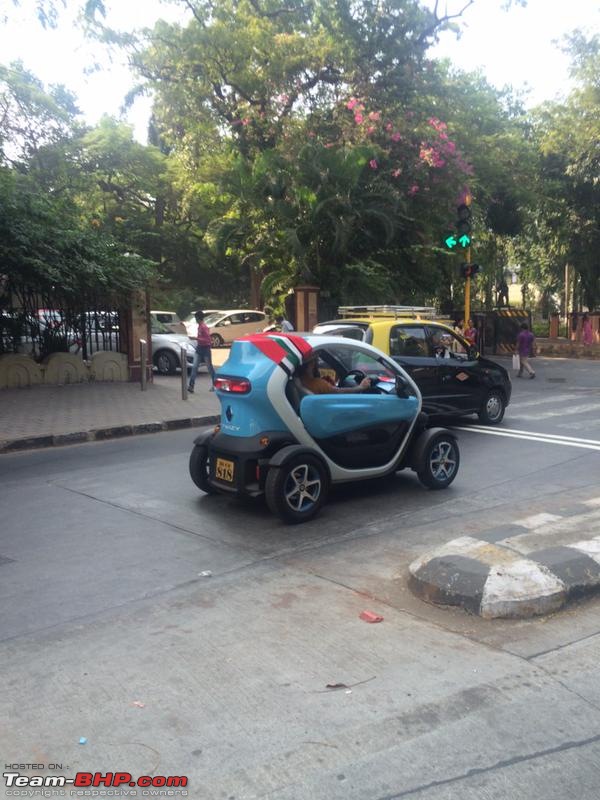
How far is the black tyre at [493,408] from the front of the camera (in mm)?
12734

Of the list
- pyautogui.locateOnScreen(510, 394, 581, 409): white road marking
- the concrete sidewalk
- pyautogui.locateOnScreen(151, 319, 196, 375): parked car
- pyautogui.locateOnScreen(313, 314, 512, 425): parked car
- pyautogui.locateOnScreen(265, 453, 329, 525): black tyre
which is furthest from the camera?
pyautogui.locateOnScreen(151, 319, 196, 375): parked car

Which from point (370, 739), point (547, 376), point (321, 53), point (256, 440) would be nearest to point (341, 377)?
point (256, 440)

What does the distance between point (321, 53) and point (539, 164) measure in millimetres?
11589

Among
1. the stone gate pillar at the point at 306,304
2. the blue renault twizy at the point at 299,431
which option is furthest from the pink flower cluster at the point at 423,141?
the blue renault twizy at the point at 299,431

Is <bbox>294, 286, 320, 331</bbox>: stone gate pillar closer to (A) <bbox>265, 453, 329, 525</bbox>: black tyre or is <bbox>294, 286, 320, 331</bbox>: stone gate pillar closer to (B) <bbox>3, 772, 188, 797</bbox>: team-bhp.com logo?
(A) <bbox>265, 453, 329, 525</bbox>: black tyre

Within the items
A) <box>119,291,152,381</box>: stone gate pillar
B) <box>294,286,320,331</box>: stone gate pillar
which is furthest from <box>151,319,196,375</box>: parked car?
<box>294,286,320,331</box>: stone gate pillar

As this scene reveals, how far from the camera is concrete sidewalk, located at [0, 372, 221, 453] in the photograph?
37.8 ft

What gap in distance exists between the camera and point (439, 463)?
8.35 m

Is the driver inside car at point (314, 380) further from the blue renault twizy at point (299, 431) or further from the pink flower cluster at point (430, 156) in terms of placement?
the pink flower cluster at point (430, 156)

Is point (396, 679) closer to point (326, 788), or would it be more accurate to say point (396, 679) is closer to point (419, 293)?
point (326, 788)

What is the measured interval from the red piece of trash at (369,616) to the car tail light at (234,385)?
2783 mm

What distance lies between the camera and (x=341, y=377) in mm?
8367

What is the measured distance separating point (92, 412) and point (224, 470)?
21.8 feet

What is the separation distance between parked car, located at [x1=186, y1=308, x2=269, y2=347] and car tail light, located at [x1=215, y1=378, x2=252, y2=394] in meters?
21.9
